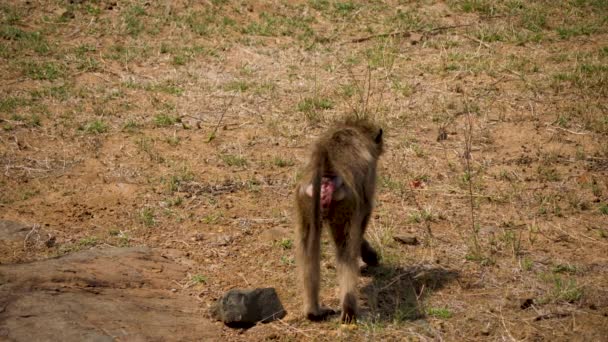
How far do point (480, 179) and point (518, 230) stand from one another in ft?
3.52

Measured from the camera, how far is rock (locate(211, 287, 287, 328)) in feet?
17.7

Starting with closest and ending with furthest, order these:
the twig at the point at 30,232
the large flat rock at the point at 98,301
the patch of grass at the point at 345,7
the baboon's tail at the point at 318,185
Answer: the large flat rock at the point at 98,301
the baboon's tail at the point at 318,185
the twig at the point at 30,232
the patch of grass at the point at 345,7

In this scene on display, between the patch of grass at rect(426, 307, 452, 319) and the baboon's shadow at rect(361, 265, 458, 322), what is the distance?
56 mm

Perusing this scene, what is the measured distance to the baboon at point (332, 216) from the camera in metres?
5.29

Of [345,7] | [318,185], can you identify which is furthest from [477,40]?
[318,185]

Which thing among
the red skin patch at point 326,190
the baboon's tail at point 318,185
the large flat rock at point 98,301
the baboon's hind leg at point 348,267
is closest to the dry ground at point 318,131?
the baboon's hind leg at point 348,267

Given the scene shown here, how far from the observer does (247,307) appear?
5.39 metres

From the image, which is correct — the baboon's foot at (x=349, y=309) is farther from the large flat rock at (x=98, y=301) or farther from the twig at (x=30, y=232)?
the twig at (x=30, y=232)

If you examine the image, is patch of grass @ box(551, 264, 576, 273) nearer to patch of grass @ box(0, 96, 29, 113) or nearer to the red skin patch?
the red skin patch

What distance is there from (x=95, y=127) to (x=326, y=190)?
4.34 metres

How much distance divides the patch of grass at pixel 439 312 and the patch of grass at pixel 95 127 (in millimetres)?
4645

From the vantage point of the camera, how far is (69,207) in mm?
7242

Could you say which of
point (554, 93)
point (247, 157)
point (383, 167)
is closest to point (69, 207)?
point (247, 157)

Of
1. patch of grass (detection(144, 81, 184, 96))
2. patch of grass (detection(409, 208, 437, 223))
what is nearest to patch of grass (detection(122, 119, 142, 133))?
patch of grass (detection(144, 81, 184, 96))
